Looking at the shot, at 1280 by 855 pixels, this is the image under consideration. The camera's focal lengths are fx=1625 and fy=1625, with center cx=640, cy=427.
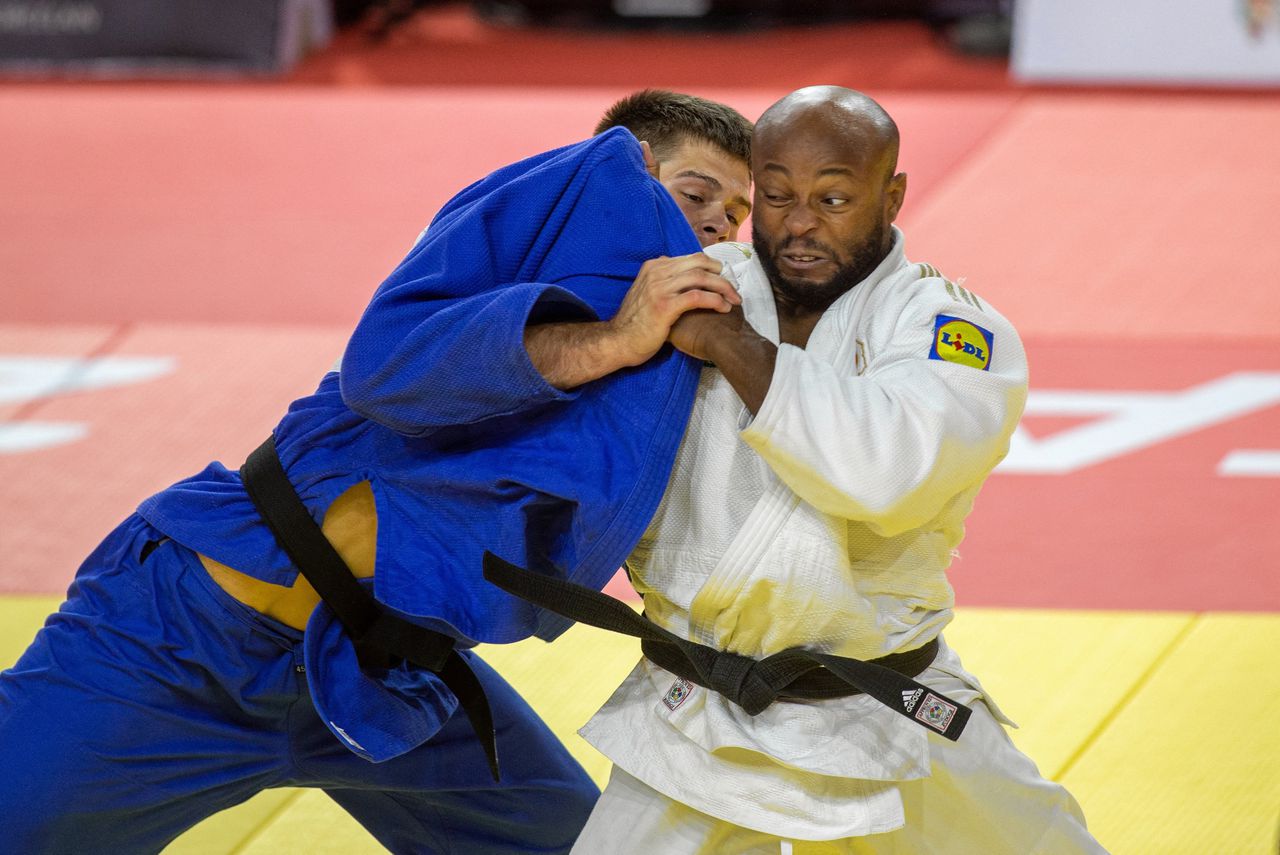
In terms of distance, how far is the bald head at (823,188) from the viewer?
6.75 ft

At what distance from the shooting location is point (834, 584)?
2123 mm

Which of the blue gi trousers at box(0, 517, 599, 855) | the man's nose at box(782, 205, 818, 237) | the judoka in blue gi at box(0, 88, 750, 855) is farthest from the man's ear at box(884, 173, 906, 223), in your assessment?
the blue gi trousers at box(0, 517, 599, 855)

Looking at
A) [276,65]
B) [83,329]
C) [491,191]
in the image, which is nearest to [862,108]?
[491,191]

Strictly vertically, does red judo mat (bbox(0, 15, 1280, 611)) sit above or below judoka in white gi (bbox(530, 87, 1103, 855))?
below

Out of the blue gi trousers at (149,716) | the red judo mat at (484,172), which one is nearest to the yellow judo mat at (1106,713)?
the red judo mat at (484,172)

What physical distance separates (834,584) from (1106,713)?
1.90m

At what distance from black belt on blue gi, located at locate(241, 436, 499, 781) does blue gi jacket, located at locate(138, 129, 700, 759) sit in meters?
0.03

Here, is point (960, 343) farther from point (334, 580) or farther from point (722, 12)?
point (722, 12)

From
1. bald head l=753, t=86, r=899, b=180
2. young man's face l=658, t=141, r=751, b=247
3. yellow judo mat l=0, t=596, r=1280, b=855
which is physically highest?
bald head l=753, t=86, r=899, b=180

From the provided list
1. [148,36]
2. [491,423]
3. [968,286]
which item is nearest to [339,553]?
[491,423]

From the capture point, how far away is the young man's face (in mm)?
2629

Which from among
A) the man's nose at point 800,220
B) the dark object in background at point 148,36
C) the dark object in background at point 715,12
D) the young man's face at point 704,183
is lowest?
the dark object in background at point 148,36

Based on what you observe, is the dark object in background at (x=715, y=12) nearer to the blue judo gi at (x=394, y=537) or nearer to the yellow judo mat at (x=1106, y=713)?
the yellow judo mat at (x=1106, y=713)

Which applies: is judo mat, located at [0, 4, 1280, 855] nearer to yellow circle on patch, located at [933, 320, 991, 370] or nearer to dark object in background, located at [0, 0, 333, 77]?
dark object in background, located at [0, 0, 333, 77]
